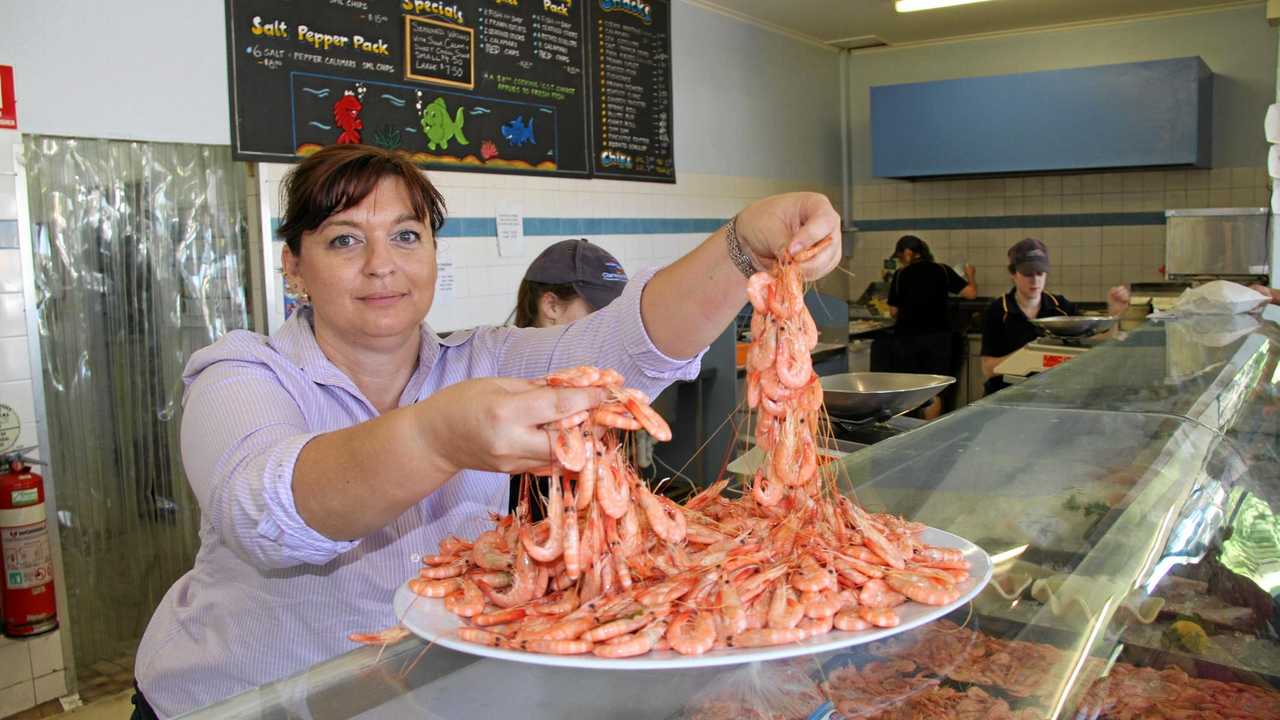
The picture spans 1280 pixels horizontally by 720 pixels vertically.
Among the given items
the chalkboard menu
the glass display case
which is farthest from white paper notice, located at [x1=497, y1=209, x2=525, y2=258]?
the glass display case

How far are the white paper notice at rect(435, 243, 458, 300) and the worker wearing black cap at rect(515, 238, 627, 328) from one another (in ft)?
8.00

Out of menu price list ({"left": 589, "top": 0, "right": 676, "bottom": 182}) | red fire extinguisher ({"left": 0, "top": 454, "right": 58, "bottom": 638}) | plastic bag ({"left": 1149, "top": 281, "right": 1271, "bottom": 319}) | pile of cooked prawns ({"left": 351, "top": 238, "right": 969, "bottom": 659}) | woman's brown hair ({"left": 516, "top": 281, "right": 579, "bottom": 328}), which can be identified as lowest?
red fire extinguisher ({"left": 0, "top": 454, "right": 58, "bottom": 638})

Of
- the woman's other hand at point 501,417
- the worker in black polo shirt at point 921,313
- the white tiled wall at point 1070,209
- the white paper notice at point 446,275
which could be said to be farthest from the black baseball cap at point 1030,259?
the woman's other hand at point 501,417

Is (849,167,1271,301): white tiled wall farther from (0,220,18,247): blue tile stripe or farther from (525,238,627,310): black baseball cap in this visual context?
(0,220,18,247): blue tile stripe

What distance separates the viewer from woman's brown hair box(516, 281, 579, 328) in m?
3.38

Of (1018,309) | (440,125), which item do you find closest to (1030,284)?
(1018,309)

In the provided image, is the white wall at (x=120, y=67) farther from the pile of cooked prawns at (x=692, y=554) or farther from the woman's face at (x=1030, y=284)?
the woman's face at (x=1030, y=284)

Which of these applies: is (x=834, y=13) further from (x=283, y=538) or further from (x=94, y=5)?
(x=283, y=538)

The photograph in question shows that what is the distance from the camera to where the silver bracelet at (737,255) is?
179 cm

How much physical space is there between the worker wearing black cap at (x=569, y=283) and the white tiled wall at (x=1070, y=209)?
6.81 metres

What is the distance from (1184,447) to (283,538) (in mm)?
1783

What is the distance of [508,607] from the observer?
1293 mm

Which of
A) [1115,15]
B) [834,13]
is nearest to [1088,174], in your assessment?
[1115,15]

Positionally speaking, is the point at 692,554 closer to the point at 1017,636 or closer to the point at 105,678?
the point at 1017,636
